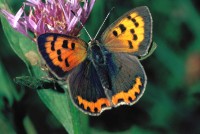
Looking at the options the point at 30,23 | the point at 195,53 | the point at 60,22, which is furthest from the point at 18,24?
the point at 195,53

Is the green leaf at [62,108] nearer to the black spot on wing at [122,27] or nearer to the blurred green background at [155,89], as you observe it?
the blurred green background at [155,89]

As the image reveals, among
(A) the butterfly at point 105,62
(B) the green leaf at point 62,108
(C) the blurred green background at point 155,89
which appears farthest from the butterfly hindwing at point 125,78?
(C) the blurred green background at point 155,89

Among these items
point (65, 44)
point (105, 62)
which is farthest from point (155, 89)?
point (65, 44)

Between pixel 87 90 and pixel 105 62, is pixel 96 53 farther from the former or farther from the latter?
pixel 87 90

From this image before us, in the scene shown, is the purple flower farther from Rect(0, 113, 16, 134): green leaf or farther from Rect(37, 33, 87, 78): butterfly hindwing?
Rect(0, 113, 16, 134): green leaf

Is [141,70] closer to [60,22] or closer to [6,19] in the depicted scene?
[60,22]

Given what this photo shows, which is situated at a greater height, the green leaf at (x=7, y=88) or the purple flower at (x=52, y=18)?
the purple flower at (x=52, y=18)
